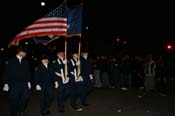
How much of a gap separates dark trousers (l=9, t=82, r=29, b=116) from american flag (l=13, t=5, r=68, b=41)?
5.15ft

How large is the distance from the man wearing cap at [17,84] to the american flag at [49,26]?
947 millimetres

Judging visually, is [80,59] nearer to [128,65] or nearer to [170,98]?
[170,98]

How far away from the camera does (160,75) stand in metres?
18.3

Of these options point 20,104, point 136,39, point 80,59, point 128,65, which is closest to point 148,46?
point 136,39

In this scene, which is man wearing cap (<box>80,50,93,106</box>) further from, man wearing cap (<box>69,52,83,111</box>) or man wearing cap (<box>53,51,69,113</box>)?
man wearing cap (<box>53,51,69,113</box>)

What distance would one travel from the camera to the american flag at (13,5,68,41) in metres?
12.2

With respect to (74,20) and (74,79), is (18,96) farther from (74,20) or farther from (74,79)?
(74,20)

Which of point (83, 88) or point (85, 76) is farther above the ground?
point (85, 76)

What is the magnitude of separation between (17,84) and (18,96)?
326 millimetres

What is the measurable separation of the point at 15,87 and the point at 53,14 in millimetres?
2993

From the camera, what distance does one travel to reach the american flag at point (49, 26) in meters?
12.2

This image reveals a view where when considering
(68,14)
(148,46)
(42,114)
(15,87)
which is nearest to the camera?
(15,87)

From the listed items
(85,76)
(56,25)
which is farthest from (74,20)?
(85,76)

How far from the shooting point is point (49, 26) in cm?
1252
